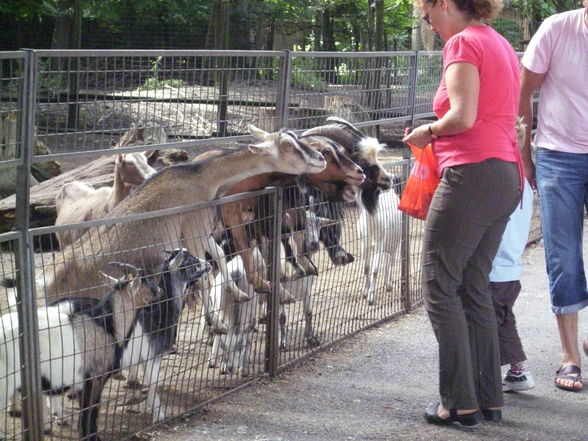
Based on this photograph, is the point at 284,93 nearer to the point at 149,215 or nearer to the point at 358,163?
the point at 358,163

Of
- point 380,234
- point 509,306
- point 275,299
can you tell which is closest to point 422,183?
point 509,306

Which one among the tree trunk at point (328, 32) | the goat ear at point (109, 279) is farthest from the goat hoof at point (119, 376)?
the tree trunk at point (328, 32)

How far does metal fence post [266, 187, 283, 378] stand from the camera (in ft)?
16.4

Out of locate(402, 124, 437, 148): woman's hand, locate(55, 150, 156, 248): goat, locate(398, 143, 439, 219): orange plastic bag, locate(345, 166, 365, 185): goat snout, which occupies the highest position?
locate(402, 124, 437, 148): woman's hand

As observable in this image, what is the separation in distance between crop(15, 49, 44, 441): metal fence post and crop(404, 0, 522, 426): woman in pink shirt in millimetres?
1658

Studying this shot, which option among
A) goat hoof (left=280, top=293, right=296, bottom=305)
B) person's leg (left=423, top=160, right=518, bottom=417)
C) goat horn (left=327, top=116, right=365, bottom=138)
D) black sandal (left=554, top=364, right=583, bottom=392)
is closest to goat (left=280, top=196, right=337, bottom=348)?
goat hoof (left=280, top=293, right=296, bottom=305)

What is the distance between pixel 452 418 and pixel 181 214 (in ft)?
5.23

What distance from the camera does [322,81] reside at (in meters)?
5.51

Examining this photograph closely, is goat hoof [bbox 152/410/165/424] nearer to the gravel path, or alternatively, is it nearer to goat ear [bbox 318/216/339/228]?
the gravel path

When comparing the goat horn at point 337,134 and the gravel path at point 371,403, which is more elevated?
the goat horn at point 337,134

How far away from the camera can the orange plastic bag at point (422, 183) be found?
4.34 metres

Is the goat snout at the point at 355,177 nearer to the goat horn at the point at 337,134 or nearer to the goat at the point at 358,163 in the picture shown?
the goat at the point at 358,163

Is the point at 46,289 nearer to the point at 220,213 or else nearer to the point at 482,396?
the point at 220,213

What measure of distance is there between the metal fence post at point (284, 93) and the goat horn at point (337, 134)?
0.46 meters
